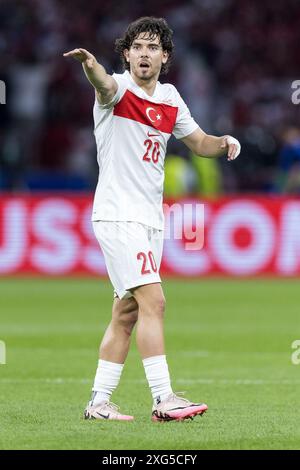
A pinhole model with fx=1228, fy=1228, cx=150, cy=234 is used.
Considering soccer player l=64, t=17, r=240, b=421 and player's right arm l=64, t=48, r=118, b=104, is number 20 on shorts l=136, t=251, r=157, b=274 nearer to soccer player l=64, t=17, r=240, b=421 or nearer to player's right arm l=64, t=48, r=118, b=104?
soccer player l=64, t=17, r=240, b=421

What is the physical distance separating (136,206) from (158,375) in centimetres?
101

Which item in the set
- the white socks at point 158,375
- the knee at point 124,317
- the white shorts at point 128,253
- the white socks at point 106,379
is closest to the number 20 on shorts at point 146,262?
the white shorts at point 128,253

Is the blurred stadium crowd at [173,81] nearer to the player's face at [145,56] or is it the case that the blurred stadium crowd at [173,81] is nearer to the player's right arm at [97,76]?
the player's face at [145,56]

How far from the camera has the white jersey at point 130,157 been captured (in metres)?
7.32

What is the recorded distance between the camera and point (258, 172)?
77.6 ft

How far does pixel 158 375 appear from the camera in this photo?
23.7 feet

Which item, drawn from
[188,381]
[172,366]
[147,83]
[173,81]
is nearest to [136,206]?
[147,83]

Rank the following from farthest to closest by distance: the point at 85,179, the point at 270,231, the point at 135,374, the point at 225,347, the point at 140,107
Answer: the point at 85,179, the point at 270,231, the point at 225,347, the point at 135,374, the point at 140,107

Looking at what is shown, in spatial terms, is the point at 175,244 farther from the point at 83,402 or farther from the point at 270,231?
the point at 83,402

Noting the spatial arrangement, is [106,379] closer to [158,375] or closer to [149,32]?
[158,375]

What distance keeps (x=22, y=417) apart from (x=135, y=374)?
279 centimetres

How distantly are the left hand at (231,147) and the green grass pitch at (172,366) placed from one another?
5.19 feet

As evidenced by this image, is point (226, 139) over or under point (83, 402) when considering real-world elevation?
over

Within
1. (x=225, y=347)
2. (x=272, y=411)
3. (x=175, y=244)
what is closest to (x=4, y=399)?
(x=272, y=411)
